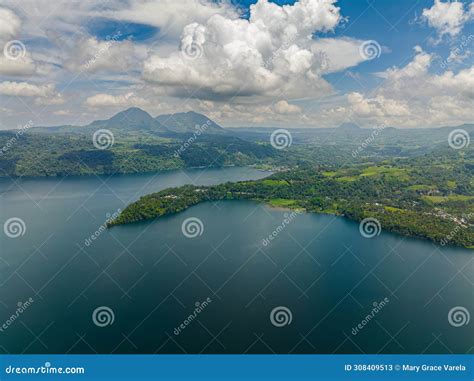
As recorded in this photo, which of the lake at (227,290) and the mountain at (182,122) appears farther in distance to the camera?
the mountain at (182,122)

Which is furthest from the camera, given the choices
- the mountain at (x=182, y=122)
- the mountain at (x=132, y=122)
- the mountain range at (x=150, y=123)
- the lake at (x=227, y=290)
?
the mountain at (x=182, y=122)

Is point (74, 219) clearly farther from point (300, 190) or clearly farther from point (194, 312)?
point (300, 190)

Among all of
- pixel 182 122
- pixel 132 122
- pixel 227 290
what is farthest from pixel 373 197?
pixel 182 122

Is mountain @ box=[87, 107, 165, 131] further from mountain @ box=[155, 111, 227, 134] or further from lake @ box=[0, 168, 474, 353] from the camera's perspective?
lake @ box=[0, 168, 474, 353]

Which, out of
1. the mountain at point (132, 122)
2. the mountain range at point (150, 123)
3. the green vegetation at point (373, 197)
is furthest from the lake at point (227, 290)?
the mountain at point (132, 122)

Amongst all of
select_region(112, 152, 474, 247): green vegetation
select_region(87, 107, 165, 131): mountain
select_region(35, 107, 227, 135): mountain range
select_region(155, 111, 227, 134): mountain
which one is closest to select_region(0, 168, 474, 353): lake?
select_region(112, 152, 474, 247): green vegetation

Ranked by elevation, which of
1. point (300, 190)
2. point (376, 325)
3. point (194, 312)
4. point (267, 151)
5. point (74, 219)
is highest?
point (267, 151)

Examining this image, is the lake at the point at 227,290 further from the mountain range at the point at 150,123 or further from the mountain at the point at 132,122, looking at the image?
the mountain at the point at 132,122

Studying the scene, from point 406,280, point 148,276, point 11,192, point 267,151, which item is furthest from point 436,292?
point 267,151
